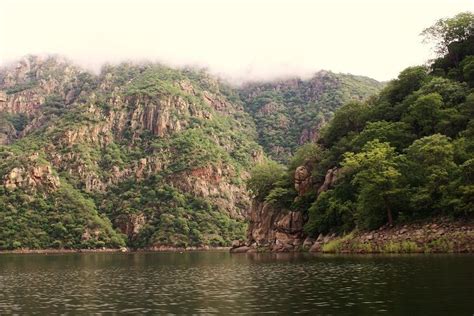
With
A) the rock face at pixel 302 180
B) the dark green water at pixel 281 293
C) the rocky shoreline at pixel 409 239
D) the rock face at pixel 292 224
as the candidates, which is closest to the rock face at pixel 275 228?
the rock face at pixel 292 224

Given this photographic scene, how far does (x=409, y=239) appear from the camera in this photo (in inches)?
3797

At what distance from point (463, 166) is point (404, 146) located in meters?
31.8

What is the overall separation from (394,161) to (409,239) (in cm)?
1985

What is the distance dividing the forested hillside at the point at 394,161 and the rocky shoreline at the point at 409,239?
89.4 inches

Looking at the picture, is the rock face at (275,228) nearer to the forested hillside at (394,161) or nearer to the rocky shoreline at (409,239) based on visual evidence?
the forested hillside at (394,161)

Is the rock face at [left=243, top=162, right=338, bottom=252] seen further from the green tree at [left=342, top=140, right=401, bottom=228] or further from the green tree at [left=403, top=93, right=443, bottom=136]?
the green tree at [left=403, top=93, right=443, bottom=136]

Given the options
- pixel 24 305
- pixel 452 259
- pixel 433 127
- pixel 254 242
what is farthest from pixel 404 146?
pixel 24 305

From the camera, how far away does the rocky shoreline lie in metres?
87.0

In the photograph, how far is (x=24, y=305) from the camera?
159ft

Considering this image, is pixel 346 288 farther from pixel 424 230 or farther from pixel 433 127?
pixel 433 127

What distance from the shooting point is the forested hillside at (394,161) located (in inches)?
3920

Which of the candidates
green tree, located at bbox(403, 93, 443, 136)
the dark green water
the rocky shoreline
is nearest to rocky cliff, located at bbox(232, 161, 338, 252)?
the rocky shoreline

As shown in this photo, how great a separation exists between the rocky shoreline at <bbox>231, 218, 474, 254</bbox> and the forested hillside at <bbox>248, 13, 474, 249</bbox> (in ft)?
7.45

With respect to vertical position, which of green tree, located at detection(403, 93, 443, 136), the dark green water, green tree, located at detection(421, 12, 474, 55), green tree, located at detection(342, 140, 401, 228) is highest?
green tree, located at detection(421, 12, 474, 55)
